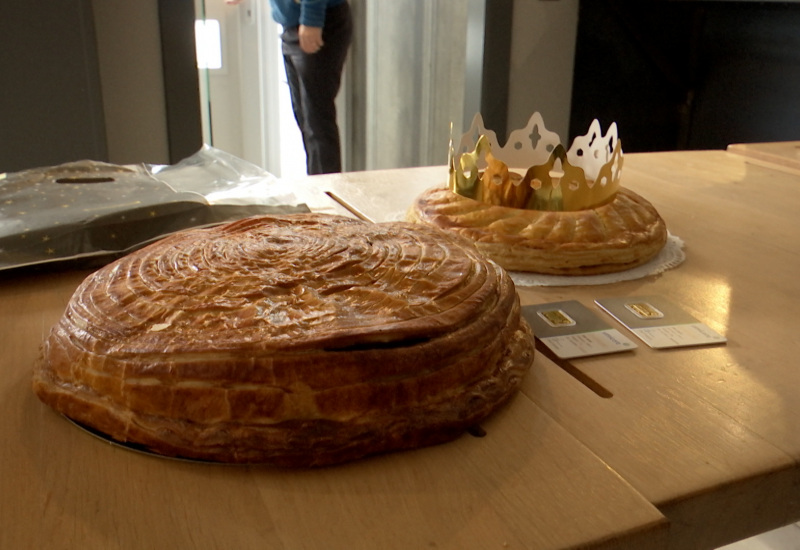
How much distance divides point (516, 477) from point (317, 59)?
2.13m

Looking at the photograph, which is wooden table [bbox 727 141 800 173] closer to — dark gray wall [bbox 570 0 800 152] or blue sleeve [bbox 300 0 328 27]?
dark gray wall [bbox 570 0 800 152]

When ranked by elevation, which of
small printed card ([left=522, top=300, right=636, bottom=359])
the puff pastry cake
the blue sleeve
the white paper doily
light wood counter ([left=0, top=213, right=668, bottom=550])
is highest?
the blue sleeve

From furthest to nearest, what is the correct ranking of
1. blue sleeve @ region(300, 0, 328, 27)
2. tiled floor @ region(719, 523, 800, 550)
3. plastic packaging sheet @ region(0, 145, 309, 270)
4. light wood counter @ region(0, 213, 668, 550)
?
blue sleeve @ region(300, 0, 328, 27) < tiled floor @ region(719, 523, 800, 550) < plastic packaging sheet @ region(0, 145, 309, 270) < light wood counter @ region(0, 213, 668, 550)

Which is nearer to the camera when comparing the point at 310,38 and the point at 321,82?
the point at 310,38

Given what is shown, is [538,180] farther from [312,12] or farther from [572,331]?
[312,12]

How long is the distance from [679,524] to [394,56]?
2.91m

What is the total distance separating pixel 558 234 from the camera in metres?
0.88

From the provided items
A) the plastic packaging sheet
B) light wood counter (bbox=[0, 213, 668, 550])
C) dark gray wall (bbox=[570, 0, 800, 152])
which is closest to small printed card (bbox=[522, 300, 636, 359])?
light wood counter (bbox=[0, 213, 668, 550])

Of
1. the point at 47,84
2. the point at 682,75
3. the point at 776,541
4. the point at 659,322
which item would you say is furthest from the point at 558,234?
the point at 682,75

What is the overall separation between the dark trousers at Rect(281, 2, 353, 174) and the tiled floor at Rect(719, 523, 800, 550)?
6.01 ft

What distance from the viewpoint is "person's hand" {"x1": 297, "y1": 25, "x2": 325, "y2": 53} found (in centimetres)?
230

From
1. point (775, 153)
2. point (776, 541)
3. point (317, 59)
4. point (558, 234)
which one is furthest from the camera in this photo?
point (317, 59)

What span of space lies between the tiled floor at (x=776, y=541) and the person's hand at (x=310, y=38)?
1.85m

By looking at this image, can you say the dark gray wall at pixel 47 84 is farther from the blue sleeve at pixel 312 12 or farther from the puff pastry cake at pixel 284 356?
the puff pastry cake at pixel 284 356
